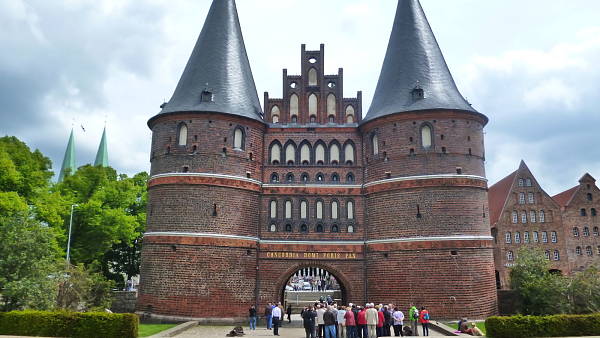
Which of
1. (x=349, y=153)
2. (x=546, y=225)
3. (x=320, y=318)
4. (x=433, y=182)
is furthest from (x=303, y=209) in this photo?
(x=546, y=225)

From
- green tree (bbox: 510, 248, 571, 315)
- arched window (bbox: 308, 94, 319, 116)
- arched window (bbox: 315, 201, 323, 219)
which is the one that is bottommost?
green tree (bbox: 510, 248, 571, 315)

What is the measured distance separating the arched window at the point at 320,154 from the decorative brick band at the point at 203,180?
4266 millimetres

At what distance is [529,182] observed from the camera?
47.4 m

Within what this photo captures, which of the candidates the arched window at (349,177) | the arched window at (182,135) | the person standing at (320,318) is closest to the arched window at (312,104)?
the arched window at (349,177)

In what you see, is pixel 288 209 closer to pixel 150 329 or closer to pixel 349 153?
pixel 349 153

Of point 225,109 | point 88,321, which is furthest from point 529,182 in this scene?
point 88,321

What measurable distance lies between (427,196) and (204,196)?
11660mm

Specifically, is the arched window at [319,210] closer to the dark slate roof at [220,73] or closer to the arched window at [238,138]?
the arched window at [238,138]

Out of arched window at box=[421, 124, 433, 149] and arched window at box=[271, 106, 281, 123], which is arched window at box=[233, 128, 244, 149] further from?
arched window at box=[421, 124, 433, 149]

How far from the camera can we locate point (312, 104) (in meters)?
27.9

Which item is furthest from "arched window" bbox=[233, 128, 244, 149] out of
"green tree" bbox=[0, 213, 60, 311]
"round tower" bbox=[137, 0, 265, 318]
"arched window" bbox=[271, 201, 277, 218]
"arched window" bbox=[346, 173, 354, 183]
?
"green tree" bbox=[0, 213, 60, 311]

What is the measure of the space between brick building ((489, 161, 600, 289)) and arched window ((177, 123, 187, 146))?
33132mm

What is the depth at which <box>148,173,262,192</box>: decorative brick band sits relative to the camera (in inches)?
969

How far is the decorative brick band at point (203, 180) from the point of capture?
24609 mm
